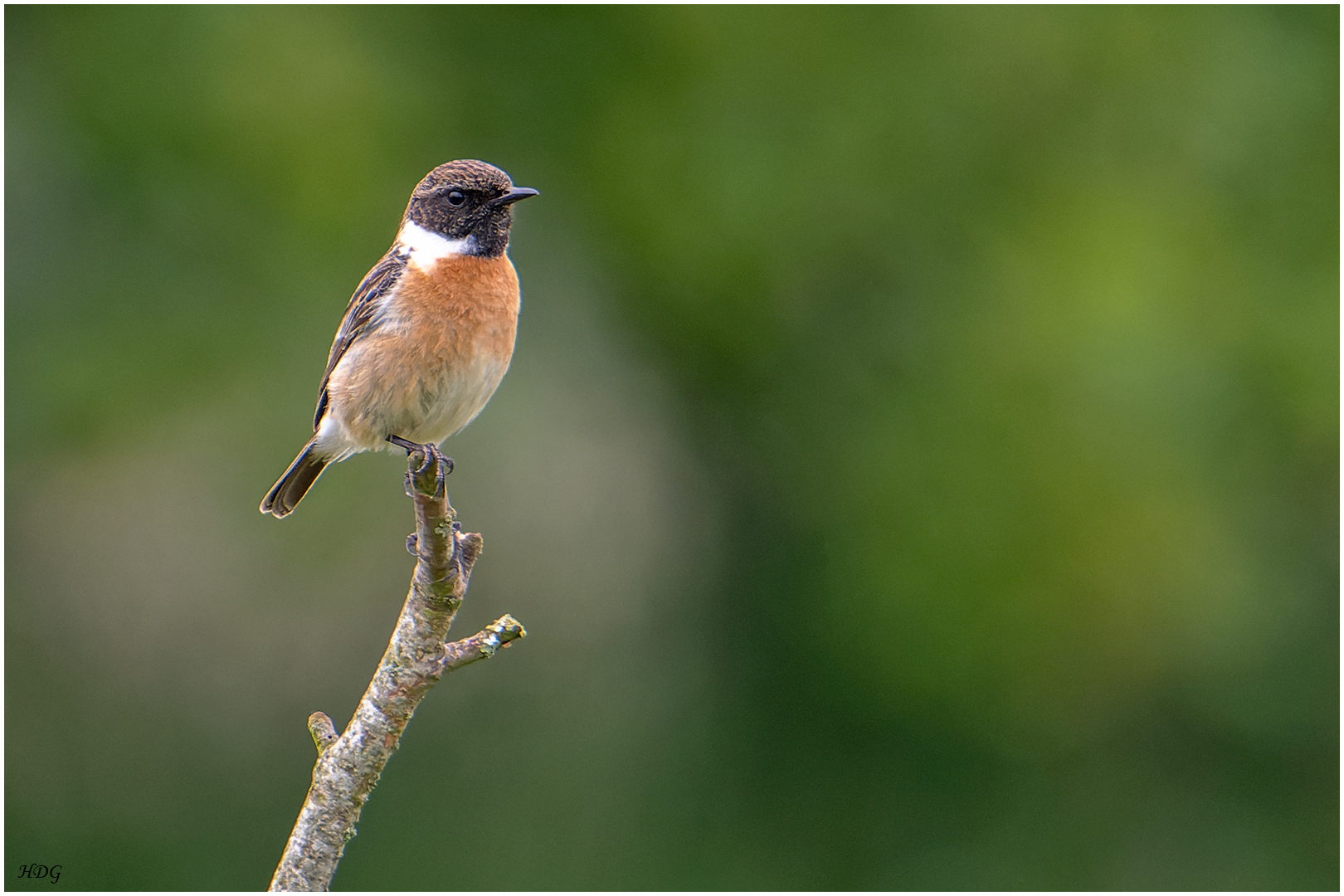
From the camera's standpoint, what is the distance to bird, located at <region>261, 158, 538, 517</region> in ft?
14.8

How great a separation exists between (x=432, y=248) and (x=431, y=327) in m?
0.41

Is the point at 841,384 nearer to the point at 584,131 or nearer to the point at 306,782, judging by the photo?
the point at 584,131

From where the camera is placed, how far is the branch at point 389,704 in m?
3.11

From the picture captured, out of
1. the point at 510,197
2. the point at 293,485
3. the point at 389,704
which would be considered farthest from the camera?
the point at 293,485

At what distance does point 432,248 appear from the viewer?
4.73 metres

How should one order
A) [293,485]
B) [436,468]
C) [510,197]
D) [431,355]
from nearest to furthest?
[436,468] → [431,355] → [510,197] → [293,485]

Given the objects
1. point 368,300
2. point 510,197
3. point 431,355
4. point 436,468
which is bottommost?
point 436,468

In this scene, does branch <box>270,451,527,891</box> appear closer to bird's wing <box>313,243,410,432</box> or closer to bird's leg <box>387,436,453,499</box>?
bird's leg <box>387,436,453,499</box>

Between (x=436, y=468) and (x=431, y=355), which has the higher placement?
(x=431, y=355)

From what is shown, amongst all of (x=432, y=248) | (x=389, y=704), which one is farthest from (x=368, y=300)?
(x=389, y=704)

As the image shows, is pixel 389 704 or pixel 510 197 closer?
pixel 389 704

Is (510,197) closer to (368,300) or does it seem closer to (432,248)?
(432,248)

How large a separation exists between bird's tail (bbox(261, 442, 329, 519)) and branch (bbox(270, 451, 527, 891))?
1656mm

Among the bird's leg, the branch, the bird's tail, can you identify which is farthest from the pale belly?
the branch
